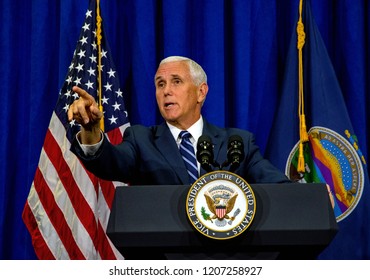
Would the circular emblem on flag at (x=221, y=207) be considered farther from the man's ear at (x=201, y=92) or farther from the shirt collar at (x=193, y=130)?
the man's ear at (x=201, y=92)

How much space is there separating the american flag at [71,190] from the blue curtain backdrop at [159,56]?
0.21m

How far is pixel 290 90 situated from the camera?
3848mm

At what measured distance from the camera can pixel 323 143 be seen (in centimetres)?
376

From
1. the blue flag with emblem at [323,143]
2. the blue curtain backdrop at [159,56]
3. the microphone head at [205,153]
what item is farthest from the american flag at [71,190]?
the microphone head at [205,153]

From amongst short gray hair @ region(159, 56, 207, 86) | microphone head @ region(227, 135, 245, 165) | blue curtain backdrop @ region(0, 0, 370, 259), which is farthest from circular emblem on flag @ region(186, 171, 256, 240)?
blue curtain backdrop @ region(0, 0, 370, 259)

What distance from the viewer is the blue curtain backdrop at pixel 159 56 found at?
3939 millimetres

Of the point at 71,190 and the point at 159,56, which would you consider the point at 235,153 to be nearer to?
the point at 71,190

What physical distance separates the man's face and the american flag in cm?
93

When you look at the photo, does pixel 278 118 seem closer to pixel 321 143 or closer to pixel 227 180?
pixel 321 143

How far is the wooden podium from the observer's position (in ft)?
6.50

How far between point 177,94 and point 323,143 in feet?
3.90

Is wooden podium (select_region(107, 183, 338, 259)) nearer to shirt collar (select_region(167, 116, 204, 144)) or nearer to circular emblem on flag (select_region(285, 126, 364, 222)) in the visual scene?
shirt collar (select_region(167, 116, 204, 144))

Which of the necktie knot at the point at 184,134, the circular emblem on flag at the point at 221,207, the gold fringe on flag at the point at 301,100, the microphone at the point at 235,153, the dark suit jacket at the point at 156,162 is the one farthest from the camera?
the gold fringe on flag at the point at 301,100
